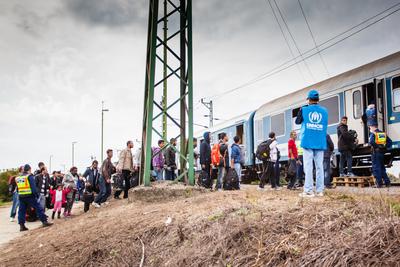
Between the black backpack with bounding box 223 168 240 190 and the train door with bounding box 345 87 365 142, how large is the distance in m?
4.59

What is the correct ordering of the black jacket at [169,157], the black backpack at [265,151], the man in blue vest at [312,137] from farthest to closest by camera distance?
the black jacket at [169,157] < the black backpack at [265,151] < the man in blue vest at [312,137]

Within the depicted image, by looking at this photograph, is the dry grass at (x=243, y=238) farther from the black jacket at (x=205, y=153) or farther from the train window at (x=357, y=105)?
the train window at (x=357, y=105)

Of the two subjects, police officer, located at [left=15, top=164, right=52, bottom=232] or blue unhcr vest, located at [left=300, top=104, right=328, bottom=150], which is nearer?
blue unhcr vest, located at [left=300, top=104, right=328, bottom=150]

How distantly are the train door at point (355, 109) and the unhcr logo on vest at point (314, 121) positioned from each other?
19.6 feet

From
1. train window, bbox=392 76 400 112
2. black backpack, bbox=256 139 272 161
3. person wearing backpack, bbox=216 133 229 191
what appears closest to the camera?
black backpack, bbox=256 139 272 161

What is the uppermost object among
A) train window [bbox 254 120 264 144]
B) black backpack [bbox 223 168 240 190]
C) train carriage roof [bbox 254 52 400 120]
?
train carriage roof [bbox 254 52 400 120]

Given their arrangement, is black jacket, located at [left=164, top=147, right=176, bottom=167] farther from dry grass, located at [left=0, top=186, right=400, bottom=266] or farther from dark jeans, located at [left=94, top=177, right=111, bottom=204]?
dry grass, located at [left=0, top=186, right=400, bottom=266]

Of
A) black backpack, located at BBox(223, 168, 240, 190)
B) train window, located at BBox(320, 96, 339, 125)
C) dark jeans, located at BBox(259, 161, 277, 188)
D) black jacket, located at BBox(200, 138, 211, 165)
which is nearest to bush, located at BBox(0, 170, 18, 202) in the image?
black jacket, located at BBox(200, 138, 211, 165)

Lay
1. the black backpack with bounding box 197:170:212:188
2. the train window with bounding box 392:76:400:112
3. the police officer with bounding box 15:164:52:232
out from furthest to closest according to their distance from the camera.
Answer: the train window with bounding box 392:76:400:112, the black backpack with bounding box 197:170:212:188, the police officer with bounding box 15:164:52:232

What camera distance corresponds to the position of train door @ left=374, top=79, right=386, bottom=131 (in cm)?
1121

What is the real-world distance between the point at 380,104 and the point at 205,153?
555cm

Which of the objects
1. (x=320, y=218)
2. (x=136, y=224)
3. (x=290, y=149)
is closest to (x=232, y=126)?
(x=290, y=149)

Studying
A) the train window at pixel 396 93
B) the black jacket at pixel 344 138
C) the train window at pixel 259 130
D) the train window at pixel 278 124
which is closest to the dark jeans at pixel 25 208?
the black jacket at pixel 344 138

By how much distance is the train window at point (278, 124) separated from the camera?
1559 centimetres
